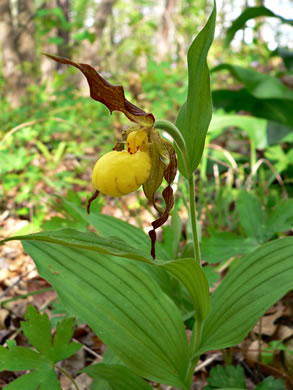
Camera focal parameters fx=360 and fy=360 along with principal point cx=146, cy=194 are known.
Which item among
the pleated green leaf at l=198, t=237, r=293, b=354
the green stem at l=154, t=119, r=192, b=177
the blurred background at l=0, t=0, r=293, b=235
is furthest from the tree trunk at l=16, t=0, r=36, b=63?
the pleated green leaf at l=198, t=237, r=293, b=354

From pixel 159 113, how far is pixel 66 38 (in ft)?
10.4

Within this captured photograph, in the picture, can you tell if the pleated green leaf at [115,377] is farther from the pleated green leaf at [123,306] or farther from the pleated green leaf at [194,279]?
the pleated green leaf at [194,279]

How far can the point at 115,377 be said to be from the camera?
2.97 feet

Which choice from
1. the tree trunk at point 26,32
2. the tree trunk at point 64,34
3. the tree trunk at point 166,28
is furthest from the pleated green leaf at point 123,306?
the tree trunk at point 166,28

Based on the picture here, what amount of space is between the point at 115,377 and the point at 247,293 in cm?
39

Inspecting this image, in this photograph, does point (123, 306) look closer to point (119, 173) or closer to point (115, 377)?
point (115, 377)

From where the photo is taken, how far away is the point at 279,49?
7.93 ft

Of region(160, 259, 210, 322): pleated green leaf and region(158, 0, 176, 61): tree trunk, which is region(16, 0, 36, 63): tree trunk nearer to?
region(158, 0, 176, 61): tree trunk

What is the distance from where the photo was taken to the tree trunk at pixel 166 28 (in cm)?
649

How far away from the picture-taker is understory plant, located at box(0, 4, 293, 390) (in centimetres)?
83

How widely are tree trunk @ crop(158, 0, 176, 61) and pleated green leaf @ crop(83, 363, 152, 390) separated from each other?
6281 millimetres

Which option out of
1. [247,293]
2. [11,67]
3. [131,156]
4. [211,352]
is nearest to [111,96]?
[131,156]

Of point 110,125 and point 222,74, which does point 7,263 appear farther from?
point 222,74

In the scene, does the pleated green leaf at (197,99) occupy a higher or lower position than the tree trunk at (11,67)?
lower
